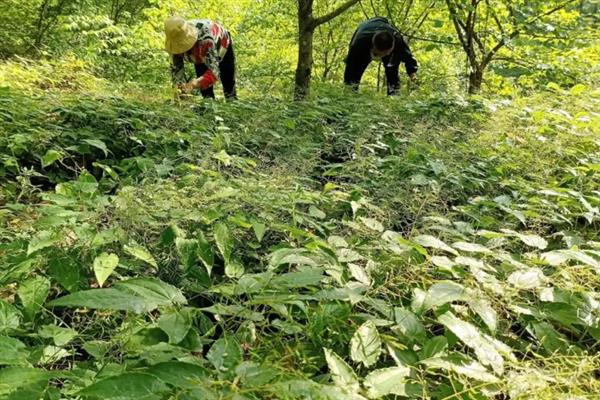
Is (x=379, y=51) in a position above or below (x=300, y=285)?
above

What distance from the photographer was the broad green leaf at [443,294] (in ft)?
3.93

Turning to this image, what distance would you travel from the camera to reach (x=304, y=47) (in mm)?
4879

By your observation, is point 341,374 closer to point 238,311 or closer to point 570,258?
point 238,311

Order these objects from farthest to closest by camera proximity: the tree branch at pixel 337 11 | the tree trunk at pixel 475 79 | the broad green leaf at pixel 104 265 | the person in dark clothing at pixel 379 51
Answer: the tree trunk at pixel 475 79
the person in dark clothing at pixel 379 51
the tree branch at pixel 337 11
the broad green leaf at pixel 104 265

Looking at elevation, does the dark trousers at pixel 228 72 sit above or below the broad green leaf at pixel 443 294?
above

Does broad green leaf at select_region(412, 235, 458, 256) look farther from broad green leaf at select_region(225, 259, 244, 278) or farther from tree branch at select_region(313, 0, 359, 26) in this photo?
tree branch at select_region(313, 0, 359, 26)

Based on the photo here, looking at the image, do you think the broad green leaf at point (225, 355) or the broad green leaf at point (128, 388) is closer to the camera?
the broad green leaf at point (128, 388)

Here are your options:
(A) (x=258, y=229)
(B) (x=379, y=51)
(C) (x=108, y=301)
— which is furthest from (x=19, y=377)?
(B) (x=379, y=51)

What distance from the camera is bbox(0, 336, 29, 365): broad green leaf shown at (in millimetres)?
922

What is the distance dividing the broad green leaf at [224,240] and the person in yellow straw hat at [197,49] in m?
3.24

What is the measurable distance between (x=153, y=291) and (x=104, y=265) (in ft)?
0.93

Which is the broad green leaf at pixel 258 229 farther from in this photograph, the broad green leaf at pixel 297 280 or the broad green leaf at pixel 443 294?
the broad green leaf at pixel 443 294

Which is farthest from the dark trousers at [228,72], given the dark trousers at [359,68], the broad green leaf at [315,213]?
the broad green leaf at [315,213]

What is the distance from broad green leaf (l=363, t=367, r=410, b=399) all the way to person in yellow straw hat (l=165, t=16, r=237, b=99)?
154 inches
